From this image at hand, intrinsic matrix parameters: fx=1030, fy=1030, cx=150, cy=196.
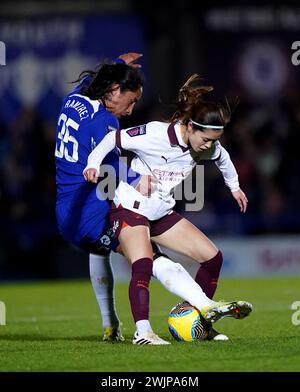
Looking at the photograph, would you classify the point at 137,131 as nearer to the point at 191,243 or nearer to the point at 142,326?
the point at 191,243

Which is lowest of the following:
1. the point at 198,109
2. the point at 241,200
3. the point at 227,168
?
the point at 241,200

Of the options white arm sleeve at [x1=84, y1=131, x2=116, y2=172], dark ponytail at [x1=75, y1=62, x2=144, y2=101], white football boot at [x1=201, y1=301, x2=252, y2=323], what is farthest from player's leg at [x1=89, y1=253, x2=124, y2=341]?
dark ponytail at [x1=75, y1=62, x2=144, y2=101]

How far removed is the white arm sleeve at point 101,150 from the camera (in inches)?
283

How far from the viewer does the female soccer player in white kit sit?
283 inches

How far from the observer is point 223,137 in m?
17.5

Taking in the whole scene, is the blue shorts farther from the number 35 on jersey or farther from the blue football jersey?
the number 35 on jersey

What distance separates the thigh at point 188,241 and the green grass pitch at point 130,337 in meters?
0.67

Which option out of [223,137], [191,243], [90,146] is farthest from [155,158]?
[223,137]

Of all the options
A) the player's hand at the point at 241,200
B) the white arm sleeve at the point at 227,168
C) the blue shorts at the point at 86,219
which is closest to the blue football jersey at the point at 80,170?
the blue shorts at the point at 86,219

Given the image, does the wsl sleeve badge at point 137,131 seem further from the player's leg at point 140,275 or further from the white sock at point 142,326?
the white sock at point 142,326

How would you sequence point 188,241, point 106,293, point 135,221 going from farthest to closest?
1. point 106,293
2. point 188,241
3. point 135,221

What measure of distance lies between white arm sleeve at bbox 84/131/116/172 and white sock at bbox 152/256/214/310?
986 mm

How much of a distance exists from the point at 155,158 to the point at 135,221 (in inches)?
18.8
